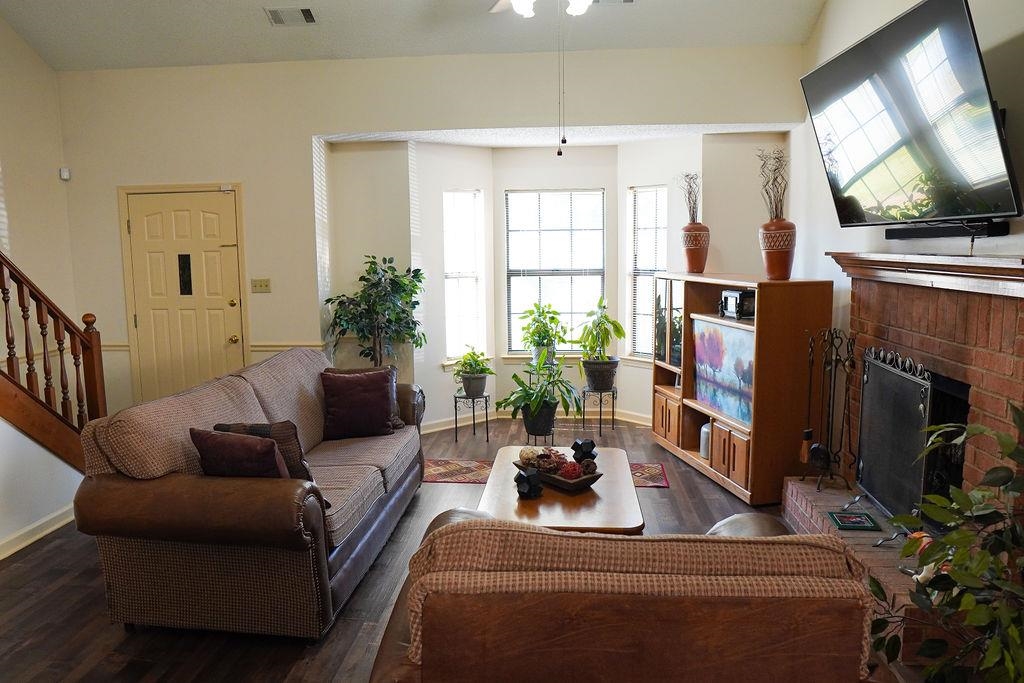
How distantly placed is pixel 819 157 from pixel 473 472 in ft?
10.00

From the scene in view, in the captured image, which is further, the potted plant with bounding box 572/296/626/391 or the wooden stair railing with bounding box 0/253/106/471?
the potted plant with bounding box 572/296/626/391

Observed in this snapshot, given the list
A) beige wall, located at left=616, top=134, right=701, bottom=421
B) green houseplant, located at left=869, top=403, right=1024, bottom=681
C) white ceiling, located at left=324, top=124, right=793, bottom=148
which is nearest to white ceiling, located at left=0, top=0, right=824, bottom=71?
white ceiling, located at left=324, top=124, right=793, bottom=148

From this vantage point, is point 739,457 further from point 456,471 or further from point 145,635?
point 145,635

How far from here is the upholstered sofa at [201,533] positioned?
2535mm

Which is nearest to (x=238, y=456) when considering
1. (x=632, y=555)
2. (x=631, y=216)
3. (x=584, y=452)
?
(x=584, y=452)

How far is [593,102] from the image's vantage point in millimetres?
4961

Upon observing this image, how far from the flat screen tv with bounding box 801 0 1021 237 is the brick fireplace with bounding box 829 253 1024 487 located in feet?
0.66

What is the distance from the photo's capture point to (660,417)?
213 inches

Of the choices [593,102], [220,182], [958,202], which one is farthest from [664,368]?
[220,182]

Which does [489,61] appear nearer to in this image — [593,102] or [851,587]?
[593,102]

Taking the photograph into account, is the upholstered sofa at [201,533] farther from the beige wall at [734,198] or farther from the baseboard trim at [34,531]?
the beige wall at [734,198]

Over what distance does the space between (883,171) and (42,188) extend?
546cm

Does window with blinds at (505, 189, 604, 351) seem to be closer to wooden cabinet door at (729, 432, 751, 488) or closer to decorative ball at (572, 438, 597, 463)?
wooden cabinet door at (729, 432, 751, 488)

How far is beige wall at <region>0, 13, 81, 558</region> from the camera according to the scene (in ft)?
15.8
